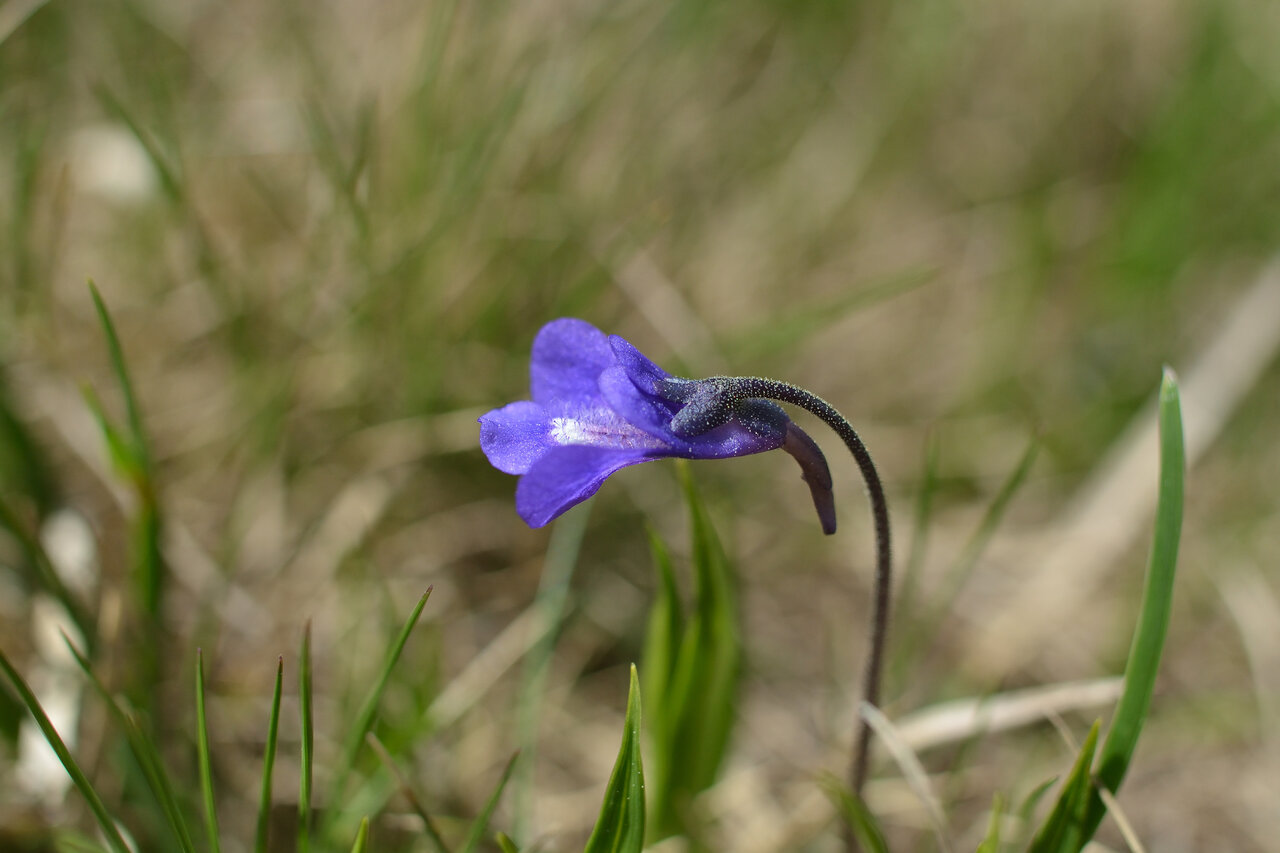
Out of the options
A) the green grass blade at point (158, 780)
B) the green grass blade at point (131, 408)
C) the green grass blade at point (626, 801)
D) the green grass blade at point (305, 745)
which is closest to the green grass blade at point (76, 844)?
the green grass blade at point (158, 780)

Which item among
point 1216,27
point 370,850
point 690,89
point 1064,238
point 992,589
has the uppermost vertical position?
point 690,89

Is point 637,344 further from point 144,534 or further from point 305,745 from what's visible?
point 305,745

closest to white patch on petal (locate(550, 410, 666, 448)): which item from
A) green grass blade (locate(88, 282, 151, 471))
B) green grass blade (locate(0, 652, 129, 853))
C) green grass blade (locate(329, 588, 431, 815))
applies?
green grass blade (locate(329, 588, 431, 815))

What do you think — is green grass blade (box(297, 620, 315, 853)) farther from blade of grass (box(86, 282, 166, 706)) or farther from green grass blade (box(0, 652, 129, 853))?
blade of grass (box(86, 282, 166, 706))

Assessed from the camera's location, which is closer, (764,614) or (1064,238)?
(764,614)

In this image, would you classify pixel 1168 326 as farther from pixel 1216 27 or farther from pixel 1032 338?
pixel 1216 27

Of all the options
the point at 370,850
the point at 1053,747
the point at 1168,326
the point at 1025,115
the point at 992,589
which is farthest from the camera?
the point at 1025,115

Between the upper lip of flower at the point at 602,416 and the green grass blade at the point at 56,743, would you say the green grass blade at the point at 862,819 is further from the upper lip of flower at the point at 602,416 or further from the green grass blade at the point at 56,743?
the green grass blade at the point at 56,743

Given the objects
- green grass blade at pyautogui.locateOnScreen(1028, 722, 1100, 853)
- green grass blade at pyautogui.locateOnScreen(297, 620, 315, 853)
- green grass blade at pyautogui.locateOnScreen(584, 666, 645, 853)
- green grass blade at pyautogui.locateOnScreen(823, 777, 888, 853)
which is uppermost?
green grass blade at pyautogui.locateOnScreen(297, 620, 315, 853)

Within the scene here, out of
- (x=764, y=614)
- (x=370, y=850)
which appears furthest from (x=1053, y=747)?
(x=370, y=850)
